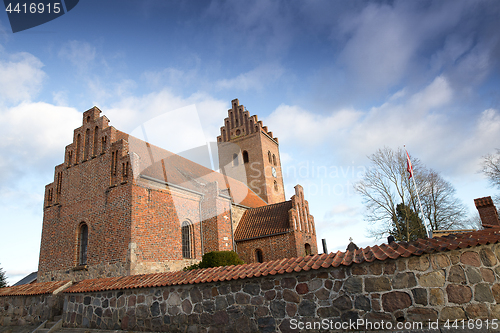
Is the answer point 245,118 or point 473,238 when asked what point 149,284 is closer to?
point 473,238

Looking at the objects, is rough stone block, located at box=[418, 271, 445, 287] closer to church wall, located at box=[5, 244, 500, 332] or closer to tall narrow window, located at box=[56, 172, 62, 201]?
church wall, located at box=[5, 244, 500, 332]

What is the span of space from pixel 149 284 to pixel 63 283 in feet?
19.2

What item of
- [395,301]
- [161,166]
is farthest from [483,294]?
[161,166]

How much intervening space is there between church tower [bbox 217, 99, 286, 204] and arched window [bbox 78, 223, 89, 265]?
1875 cm

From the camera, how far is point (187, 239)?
16.4 m

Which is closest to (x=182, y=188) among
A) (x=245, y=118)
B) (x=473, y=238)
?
(x=473, y=238)

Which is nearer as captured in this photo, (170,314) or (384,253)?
(384,253)

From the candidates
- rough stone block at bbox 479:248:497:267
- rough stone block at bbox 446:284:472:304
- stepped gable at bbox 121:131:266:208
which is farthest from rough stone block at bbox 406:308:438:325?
stepped gable at bbox 121:131:266:208

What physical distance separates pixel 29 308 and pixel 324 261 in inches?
469

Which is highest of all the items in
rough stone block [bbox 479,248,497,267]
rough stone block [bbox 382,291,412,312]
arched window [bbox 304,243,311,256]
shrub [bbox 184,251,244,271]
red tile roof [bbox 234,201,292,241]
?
red tile roof [bbox 234,201,292,241]

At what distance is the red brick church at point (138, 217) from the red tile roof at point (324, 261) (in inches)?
181

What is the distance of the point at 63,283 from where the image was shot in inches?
460

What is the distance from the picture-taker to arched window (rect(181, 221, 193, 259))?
16031 millimetres

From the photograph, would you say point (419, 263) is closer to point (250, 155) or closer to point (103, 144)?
point (103, 144)
